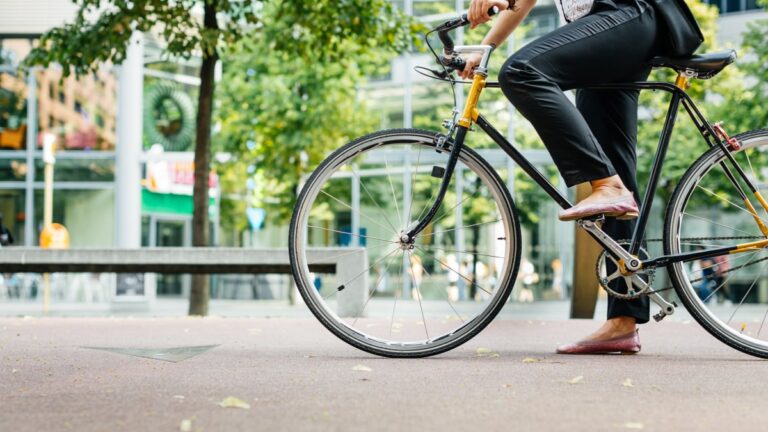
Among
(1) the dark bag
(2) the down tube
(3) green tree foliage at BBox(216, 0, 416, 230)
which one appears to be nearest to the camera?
(1) the dark bag

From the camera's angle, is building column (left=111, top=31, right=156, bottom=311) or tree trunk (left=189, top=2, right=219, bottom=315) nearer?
tree trunk (left=189, top=2, right=219, bottom=315)

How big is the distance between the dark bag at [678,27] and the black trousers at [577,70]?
0.05 m

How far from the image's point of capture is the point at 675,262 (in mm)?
3961

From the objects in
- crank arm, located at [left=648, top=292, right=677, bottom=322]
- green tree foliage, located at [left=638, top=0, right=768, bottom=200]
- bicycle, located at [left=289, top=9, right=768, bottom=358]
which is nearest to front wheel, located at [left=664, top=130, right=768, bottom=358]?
bicycle, located at [left=289, top=9, right=768, bottom=358]

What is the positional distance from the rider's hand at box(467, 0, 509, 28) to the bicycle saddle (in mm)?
617

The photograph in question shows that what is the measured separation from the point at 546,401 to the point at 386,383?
0.57m

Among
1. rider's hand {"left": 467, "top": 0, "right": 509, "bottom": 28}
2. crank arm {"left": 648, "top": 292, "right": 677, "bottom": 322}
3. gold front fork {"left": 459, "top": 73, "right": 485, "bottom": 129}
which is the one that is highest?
rider's hand {"left": 467, "top": 0, "right": 509, "bottom": 28}

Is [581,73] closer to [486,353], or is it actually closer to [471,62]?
[471,62]

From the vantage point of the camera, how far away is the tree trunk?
34.0 ft

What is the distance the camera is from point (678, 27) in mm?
3789

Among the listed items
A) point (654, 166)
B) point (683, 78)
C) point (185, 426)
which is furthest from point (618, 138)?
point (185, 426)

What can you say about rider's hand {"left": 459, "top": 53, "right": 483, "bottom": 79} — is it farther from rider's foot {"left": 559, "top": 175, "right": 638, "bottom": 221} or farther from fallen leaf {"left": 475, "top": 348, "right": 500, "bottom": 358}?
fallen leaf {"left": 475, "top": 348, "right": 500, "bottom": 358}

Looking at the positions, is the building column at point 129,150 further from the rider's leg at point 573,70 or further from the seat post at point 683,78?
the rider's leg at point 573,70

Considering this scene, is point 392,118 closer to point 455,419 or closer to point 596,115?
point 596,115
